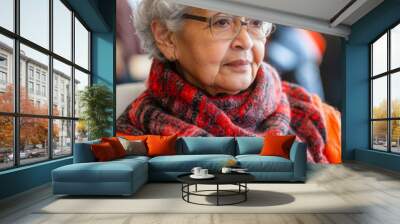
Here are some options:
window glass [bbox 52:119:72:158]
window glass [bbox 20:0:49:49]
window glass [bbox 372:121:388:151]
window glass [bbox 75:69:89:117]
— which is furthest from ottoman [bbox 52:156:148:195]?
window glass [bbox 372:121:388:151]

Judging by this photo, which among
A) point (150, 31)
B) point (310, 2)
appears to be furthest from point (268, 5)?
point (150, 31)

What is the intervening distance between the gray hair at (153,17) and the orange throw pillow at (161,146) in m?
2.26

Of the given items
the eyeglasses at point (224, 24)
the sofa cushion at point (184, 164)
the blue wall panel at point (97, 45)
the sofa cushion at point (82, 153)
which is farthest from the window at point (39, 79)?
the eyeglasses at point (224, 24)

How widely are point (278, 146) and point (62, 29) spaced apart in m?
4.35

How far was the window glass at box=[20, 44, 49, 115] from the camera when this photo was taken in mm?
5281

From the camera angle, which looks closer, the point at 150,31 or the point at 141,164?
the point at 141,164

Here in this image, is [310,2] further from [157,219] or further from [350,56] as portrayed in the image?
[350,56]

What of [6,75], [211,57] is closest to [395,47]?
[211,57]

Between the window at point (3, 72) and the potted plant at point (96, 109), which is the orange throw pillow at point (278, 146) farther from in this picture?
the window at point (3, 72)

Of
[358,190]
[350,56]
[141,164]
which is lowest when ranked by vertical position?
[358,190]

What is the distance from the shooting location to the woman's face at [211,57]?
8.12m

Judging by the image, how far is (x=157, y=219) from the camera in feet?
12.4

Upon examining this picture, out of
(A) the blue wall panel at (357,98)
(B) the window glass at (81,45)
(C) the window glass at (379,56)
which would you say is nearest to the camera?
(B) the window glass at (81,45)

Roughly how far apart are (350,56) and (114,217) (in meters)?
7.18
